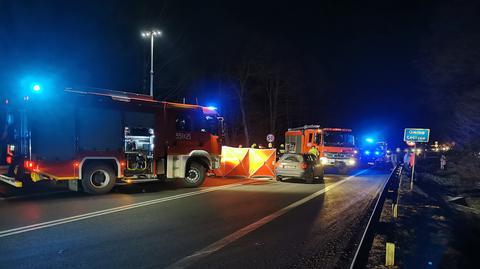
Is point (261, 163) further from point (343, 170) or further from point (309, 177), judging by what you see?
point (343, 170)

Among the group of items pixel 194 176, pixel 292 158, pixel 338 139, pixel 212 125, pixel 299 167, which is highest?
pixel 212 125

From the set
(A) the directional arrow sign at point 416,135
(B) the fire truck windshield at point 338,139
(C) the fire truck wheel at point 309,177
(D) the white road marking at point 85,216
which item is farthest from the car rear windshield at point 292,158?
(B) the fire truck windshield at point 338,139

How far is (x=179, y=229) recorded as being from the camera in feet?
27.7

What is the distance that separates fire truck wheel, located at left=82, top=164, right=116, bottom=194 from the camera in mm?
13367

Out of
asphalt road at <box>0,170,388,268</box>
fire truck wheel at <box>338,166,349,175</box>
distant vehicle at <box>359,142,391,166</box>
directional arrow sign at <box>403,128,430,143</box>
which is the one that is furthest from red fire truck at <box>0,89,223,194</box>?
distant vehicle at <box>359,142,391,166</box>

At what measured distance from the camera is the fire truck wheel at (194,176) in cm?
1627

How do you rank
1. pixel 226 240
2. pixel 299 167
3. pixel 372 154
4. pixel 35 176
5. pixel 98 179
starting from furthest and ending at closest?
pixel 372 154, pixel 299 167, pixel 98 179, pixel 35 176, pixel 226 240

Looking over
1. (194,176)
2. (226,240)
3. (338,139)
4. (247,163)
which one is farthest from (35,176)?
(338,139)

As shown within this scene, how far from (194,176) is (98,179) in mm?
3927

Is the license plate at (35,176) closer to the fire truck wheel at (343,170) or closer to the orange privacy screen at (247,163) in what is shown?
the orange privacy screen at (247,163)

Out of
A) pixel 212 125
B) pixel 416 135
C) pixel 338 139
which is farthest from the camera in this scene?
pixel 338 139

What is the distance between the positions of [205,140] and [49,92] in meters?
6.04

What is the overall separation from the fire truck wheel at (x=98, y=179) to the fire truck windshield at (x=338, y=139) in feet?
51.2

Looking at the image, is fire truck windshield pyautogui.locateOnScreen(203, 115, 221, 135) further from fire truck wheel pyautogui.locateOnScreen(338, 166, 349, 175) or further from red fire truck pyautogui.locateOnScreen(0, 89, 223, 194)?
fire truck wheel pyautogui.locateOnScreen(338, 166, 349, 175)
